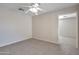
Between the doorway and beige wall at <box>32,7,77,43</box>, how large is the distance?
11 centimetres

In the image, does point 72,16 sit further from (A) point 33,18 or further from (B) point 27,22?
(B) point 27,22

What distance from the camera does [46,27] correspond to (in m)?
1.67

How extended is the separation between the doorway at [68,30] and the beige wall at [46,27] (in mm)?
113

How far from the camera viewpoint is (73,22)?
150cm

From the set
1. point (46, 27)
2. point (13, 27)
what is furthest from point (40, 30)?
point (13, 27)

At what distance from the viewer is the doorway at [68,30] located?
1.50 meters

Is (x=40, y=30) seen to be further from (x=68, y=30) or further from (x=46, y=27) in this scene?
(x=68, y=30)

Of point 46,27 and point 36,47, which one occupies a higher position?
point 46,27

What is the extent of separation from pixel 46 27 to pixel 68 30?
1.58 ft

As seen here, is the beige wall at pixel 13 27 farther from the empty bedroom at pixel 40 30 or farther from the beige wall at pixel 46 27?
the beige wall at pixel 46 27

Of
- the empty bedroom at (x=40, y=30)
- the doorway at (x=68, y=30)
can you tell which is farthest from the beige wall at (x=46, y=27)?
the doorway at (x=68, y=30)

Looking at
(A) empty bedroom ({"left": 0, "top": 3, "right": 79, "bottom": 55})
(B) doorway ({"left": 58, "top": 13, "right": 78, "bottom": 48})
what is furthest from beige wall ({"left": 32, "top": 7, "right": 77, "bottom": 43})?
(B) doorway ({"left": 58, "top": 13, "right": 78, "bottom": 48})

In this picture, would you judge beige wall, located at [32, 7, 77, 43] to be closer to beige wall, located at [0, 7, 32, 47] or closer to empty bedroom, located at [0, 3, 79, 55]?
empty bedroom, located at [0, 3, 79, 55]

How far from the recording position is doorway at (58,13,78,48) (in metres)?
1.50
